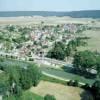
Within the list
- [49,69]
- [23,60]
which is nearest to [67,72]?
[49,69]

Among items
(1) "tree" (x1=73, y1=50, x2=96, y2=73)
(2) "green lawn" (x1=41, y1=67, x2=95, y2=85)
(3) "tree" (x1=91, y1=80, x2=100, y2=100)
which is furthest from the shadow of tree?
(1) "tree" (x1=73, y1=50, x2=96, y2=73)

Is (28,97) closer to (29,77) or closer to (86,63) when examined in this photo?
(29,77)

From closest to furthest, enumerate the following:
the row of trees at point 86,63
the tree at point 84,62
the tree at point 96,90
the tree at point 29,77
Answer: the tree at point 96,90
the tree at point 29,77
the row of trees at point 86,63
the tree at point 84,62

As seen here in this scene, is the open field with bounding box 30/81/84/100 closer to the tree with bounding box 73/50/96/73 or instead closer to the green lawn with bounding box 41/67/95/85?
the green lawn with bounding box 41/67/95/85

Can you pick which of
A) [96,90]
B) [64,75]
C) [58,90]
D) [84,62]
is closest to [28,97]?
[58,90]

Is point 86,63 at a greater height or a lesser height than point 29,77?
lesser

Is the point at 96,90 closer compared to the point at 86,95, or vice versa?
the point at 86,95

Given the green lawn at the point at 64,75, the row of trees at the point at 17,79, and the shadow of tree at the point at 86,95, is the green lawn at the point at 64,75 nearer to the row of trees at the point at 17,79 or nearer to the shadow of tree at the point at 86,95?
the shadow of tree at the point at 86,95

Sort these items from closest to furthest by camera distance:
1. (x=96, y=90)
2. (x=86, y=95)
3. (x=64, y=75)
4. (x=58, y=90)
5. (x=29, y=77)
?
(x=86, y=95) → (x=96, y=90) → (x=58, y=90) → (x=29, y=77) → (x=64, y=75)

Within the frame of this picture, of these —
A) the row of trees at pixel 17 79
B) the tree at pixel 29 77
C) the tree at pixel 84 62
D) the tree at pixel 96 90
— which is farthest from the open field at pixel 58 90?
the tree at pixel 84 62
